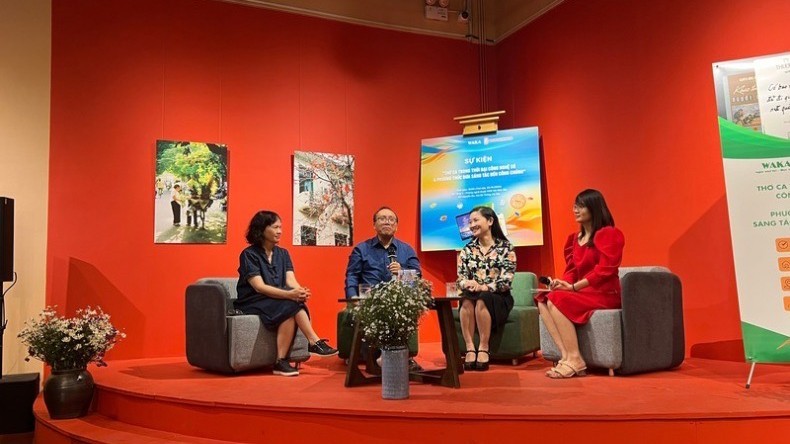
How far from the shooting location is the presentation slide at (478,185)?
18.0 ft

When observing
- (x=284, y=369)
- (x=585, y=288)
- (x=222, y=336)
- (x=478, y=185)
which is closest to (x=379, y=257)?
(x=284, y=369)

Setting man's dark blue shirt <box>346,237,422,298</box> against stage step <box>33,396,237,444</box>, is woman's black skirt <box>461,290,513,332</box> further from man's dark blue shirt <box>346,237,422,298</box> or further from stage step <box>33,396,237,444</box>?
stage step <box>33,396,237,444</box>

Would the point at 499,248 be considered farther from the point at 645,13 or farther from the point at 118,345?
the point at 118,345

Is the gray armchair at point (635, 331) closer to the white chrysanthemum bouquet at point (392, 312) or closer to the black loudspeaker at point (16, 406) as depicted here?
Answer: the white chrysanthemum bouquet at point (392, 312)

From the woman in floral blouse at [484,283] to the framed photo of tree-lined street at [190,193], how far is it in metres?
2.20

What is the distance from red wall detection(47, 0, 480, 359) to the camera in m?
4.89

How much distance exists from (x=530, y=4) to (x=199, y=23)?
3.11m

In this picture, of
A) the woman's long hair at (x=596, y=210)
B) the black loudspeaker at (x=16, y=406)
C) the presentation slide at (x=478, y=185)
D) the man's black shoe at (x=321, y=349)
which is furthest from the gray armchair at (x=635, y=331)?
the black loudspeaker at (x=16, y=406)

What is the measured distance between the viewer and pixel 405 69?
611 cm

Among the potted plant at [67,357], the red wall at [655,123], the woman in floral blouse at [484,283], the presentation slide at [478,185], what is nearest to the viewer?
the potted plant at [67,357]

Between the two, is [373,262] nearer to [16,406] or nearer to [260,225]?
[260,225]

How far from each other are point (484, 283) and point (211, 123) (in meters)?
2.79

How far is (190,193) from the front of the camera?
5.12 m

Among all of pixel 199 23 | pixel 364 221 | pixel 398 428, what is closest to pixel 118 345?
pixel 364 221
